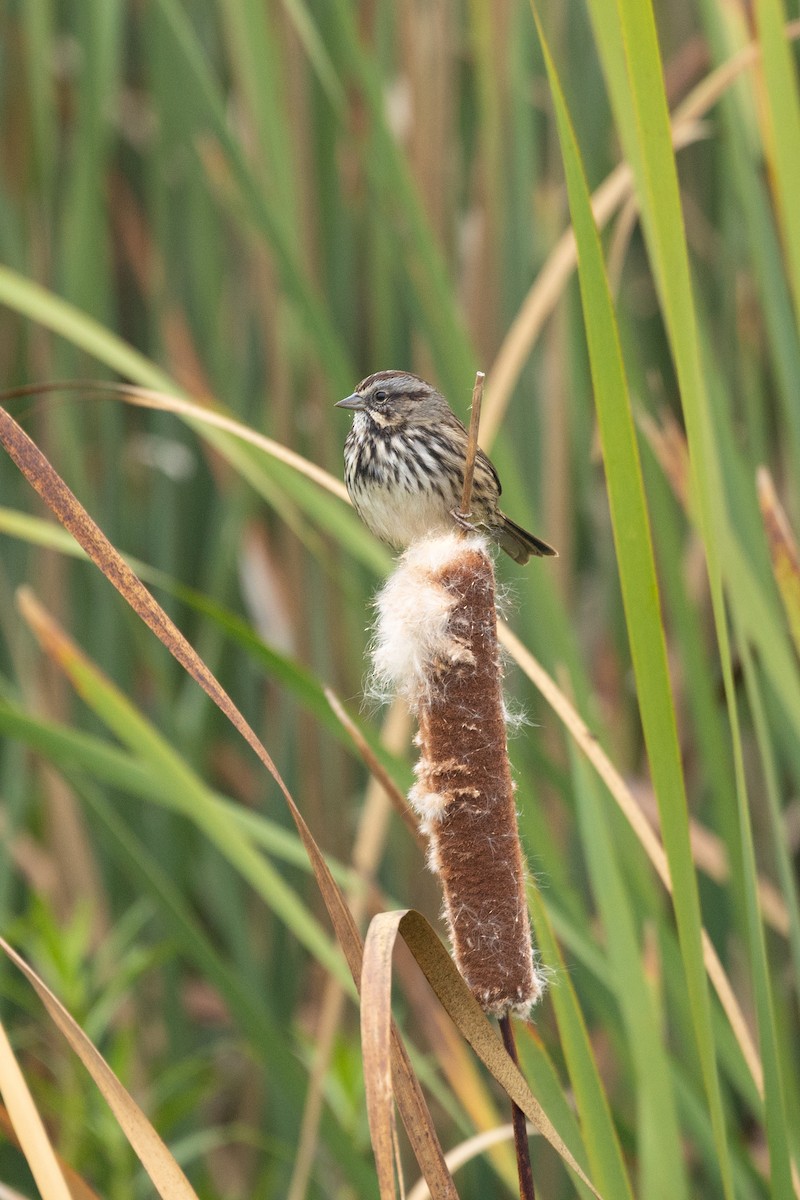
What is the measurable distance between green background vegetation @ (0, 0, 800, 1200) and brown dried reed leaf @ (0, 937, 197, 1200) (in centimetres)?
42

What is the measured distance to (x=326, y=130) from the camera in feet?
8.19

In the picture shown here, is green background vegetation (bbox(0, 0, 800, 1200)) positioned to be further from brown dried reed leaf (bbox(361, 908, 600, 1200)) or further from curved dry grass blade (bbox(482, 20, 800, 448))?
brown dried reed leaf (bbox(361, 908, 600, 1200))

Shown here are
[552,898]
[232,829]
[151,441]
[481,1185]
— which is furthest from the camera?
[151,441]

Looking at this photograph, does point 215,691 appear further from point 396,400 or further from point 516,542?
point 396,400

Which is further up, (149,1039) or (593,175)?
(593,175)

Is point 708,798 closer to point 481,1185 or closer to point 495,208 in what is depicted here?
point 481,1185

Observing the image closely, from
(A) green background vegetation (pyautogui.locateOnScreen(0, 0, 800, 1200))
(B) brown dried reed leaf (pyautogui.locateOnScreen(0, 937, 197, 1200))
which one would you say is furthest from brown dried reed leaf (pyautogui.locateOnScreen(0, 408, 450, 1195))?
(A) green background vegetation (pyautogui.locateOnScreen(0, 0, 800, 1200))

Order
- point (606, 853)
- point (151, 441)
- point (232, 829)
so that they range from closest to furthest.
A: 1. point (606, 853)
2. point (232, 829)
3. point (151, 441)

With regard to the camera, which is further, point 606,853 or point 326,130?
point 326,130

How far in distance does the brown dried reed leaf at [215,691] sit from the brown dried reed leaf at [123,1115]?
7.3 inches

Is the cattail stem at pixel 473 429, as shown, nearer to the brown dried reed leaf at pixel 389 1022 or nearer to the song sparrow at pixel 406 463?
the brown dried reed leaf at pixel 389 1022

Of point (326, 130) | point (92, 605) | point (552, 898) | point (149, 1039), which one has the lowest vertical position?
point (552, 898)

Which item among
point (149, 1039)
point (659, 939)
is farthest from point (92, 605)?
point (659, 939)

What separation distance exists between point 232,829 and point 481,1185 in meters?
1.12
